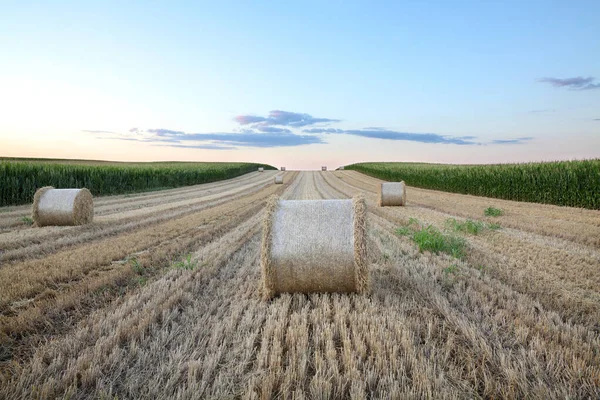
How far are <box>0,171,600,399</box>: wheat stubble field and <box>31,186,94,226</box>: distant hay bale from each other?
341 cm

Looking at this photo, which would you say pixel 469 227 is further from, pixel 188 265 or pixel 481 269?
pixel 188 265

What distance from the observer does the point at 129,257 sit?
709 centimetres

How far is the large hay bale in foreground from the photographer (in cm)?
475

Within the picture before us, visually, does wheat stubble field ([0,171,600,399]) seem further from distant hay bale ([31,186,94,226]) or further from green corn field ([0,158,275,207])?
green corn field ([0,158,275,207])

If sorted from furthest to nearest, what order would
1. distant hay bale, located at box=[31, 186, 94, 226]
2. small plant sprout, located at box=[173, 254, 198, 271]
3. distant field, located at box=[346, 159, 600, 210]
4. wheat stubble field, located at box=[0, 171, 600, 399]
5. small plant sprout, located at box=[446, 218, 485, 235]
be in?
distant field, located at box=[346, 159, 600, 210]
distant hay bale, located at box=[31, 186, 94, 226]
small plant sprout, located at box=[446, 218, 485, 235]
small plant sprout, located at box=[173, 254, 198, 271]
wheat stubble field, located at box=[0, 171, 600, 399]

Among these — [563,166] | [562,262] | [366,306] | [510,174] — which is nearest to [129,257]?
[366,306]

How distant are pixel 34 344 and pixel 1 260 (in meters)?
4.33

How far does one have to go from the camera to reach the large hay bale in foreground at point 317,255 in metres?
4.75

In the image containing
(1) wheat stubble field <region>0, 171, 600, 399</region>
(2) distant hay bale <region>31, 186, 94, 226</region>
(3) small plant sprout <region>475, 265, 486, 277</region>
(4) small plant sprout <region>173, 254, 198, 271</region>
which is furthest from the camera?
(2) distant hay bale <region>31, 186, 94, 226</region>

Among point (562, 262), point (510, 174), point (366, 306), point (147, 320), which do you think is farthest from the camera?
point (510, 174)

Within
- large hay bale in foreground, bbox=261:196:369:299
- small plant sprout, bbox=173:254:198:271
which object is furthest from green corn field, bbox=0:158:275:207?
large hay bale in foreground, bbox=261:196:369:299

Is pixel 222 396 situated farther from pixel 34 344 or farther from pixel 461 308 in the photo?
pixel 461 308

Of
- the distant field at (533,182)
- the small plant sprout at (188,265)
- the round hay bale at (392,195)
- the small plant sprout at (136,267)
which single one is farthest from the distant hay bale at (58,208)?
the distant field at (533,182)

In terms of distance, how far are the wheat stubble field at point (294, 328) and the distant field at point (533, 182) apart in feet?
35.0
